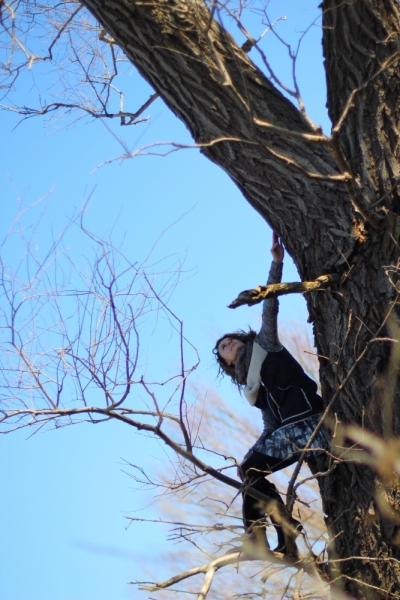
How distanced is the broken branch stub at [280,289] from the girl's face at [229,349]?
3.44 feet

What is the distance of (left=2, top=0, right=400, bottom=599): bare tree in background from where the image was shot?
9.32 feet

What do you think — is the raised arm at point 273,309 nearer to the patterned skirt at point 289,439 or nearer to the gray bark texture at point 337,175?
the gray bark texture at point 337,175

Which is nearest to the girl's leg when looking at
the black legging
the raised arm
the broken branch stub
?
the black legging

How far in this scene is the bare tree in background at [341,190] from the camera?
2842mm

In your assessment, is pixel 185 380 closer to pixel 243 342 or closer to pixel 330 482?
pixel 330 482

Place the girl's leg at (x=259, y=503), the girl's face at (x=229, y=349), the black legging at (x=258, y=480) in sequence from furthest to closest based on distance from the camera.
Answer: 1. the girl's face at (x=229, y=349)
2. the black legging at (x=258, y=480)
3. the girl's leg at (x=259, y=503)

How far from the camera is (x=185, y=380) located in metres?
2.85

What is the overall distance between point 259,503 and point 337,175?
1.62 metres

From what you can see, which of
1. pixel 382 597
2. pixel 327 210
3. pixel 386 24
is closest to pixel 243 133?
pixel 327 210

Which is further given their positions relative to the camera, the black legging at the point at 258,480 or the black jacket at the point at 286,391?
the black jacket at the point at 286,391

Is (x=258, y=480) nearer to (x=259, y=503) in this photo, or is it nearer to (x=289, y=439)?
(x=259, y=503)

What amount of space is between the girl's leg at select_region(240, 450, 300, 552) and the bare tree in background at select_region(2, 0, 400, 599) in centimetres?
27

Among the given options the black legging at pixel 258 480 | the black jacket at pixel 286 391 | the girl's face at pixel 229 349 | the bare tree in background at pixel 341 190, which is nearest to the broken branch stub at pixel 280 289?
the bare tree in background at pixel 341 190

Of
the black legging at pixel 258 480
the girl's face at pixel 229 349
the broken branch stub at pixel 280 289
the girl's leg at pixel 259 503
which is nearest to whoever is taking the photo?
the broken branch stub at pixel 280 289
